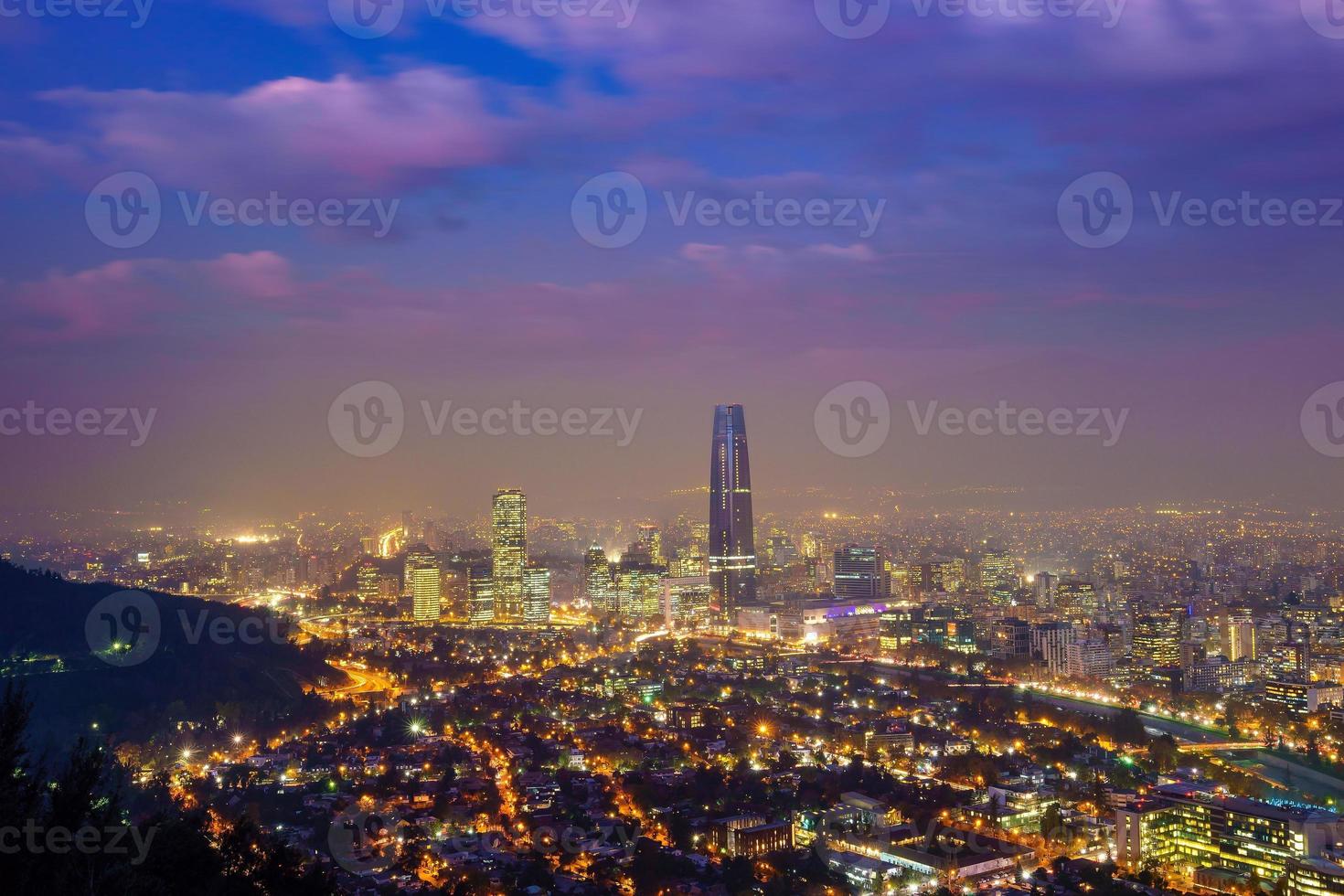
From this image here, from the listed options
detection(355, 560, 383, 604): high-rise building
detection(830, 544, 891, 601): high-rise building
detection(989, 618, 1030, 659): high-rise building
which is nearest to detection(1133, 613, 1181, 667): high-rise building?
detection(989, 618, 1030, 659): high-rise building

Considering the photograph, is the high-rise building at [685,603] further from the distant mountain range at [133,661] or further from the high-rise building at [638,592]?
the distant mountain range at [133,661]

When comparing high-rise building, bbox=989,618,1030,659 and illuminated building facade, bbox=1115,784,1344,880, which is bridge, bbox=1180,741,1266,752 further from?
high-rise building, bbox=989,618,1030,659

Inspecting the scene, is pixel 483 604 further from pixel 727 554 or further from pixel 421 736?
pixel 421 736

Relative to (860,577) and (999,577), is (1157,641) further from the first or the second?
(999,577)

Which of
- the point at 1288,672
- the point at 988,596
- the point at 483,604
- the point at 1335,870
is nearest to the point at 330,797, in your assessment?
the point at 1335,870

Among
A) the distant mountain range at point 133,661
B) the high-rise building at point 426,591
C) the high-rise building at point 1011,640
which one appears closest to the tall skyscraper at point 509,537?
the high-rise building at point 426,591

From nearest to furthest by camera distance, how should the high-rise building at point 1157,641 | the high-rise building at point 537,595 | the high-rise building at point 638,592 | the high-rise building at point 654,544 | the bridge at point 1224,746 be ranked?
the bridge at point 1224,746
the high-rise building at point 1157,641
the high-rise building at point 537,595
the high-rise building at point 638,592
the high-rise building at point 654,544

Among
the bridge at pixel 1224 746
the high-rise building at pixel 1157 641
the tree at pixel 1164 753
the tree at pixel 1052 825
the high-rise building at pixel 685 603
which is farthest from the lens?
the high-rise building at pixel 685 603
